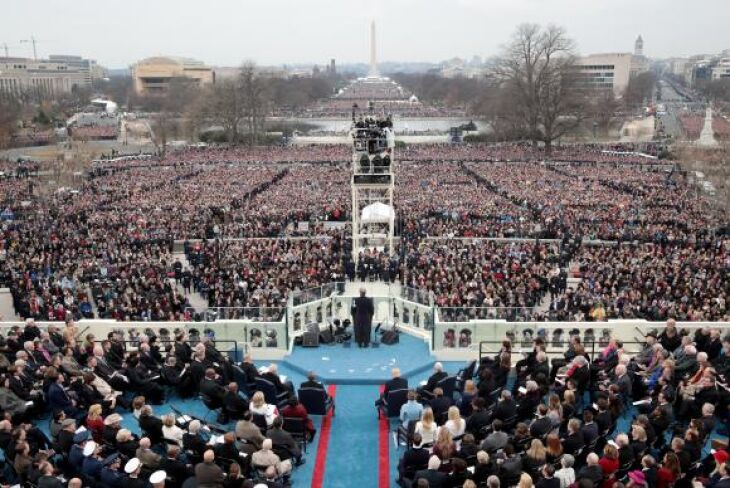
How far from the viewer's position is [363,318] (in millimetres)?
13383

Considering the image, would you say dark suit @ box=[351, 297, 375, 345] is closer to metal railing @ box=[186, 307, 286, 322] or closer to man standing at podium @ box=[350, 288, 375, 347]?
man standing at podium @ box=[350, 288, 375, 347]

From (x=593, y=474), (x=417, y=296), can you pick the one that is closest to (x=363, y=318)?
(x=417, y=296)

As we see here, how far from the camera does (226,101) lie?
7106 cm

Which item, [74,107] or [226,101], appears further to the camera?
[74,107]

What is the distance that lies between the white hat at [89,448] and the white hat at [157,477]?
1.07 metres

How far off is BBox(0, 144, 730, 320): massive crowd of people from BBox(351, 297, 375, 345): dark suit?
3.12 meters

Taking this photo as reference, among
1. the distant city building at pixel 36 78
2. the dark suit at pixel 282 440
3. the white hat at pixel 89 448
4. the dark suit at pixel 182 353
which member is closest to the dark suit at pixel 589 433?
the dark suit at pixel 282 440

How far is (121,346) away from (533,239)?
64.4 feet

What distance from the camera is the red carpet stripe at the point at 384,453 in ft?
30.5

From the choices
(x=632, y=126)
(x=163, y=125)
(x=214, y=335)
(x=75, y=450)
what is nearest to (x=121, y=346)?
(x=214, y=335)

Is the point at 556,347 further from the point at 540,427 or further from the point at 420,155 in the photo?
the point at 420,155

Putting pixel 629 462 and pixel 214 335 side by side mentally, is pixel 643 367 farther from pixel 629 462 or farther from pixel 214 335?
pixel 214 335

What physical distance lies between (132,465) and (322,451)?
2.96m

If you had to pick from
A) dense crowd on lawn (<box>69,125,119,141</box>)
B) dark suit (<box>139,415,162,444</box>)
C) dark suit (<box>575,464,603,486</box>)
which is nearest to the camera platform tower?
dark suit (<box>139,415,162,444</box>)
